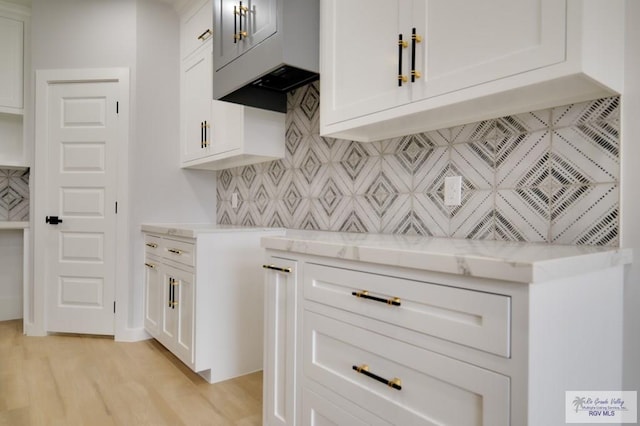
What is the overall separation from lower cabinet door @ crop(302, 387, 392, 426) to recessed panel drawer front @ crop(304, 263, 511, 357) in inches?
11.8

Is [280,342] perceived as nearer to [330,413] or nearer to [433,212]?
[330,413]

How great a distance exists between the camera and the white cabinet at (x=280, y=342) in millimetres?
1428

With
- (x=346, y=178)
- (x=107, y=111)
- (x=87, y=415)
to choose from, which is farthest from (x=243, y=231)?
(x=107, y=111)

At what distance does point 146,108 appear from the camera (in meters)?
3.03

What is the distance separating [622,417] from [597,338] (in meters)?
0.31

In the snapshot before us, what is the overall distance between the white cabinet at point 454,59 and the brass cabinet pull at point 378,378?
0.83 m

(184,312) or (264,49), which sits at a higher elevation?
(264,49)

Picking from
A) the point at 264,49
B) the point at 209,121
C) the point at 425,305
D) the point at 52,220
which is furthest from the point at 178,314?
the point at 425,305

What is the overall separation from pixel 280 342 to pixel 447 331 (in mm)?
761

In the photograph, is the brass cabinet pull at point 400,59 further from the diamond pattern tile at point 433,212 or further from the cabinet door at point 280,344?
the cabinet door at point 280,344

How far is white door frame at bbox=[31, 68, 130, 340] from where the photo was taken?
2936 mm

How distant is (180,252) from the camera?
7.67 ft

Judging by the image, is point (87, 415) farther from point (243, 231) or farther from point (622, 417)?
point (622, 417)

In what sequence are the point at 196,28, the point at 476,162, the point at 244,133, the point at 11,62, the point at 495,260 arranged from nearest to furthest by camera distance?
the point at 495,260 → the point at 476,162 → the point at 244,133 → the point at 196,28 → the point at 11,62
